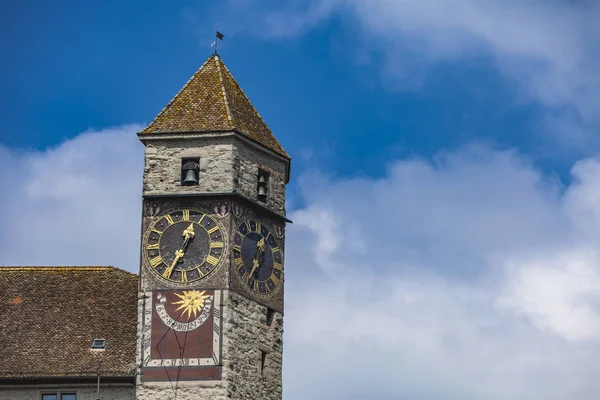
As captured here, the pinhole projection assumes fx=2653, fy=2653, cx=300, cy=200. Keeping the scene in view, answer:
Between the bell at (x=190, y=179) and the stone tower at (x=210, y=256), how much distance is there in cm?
3

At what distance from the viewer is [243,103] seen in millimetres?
81562

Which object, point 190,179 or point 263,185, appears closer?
point 190,179

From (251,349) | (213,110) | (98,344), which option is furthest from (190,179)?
(98,344)

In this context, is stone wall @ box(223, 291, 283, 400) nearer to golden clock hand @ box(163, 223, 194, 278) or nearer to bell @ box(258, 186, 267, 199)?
golden clock hand @ box(163, 223, 194, 278)

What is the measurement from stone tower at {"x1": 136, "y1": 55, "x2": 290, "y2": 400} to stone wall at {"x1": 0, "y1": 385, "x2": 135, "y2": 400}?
55 cm

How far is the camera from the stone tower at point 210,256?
76.6 metres

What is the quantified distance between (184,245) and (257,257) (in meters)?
2.31

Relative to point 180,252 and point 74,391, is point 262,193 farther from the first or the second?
point 74,391

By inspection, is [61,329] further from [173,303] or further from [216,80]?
[216,80]

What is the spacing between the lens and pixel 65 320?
78.8 m

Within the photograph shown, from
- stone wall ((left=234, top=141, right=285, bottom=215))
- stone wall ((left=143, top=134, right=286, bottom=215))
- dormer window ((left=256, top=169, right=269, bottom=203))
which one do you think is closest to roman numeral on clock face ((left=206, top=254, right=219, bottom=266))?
stone wall ((left=143, top=134, right=286, bottom=215))

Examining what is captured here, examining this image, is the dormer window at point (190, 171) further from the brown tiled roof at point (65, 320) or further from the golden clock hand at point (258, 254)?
the brown tiled roof at point (65, 320)

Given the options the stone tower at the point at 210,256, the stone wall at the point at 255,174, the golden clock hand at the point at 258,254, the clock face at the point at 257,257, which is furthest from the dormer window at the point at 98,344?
the stone wall at the point at 255,174

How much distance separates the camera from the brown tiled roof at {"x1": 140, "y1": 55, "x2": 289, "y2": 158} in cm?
7950
